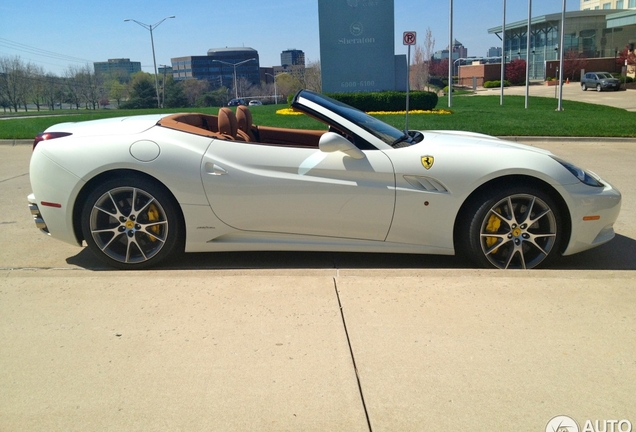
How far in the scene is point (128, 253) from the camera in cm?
426

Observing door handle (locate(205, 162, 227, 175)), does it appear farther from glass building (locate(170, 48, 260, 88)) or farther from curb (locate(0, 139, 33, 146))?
glass building (locate(170, 48, 260, 88))

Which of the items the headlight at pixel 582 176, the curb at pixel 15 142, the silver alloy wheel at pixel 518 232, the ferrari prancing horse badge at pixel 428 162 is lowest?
the silver alloy wheel at pixel 518 232

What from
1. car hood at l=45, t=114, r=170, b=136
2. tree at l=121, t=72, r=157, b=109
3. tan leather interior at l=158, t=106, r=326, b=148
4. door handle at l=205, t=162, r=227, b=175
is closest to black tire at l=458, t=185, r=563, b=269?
tan leather interior at l=158, t=106, r=326, b=148

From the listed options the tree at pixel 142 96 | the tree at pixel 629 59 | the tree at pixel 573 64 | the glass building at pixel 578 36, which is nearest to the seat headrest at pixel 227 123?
the tree at pixel 142 96

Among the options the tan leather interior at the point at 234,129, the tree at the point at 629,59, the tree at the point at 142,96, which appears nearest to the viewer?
the tan leather interior at the point at 234,129

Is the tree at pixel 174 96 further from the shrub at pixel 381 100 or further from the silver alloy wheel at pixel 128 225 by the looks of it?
the silver alloy wheel at pixel 128 225

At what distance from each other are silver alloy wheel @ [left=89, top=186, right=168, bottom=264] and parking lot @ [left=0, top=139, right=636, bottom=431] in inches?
8.3

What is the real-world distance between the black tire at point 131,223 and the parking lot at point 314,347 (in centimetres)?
19

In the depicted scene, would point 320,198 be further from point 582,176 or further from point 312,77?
point 312,77

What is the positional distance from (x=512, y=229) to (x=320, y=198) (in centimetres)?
141

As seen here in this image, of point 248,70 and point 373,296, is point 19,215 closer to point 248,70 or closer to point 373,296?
point 373,296

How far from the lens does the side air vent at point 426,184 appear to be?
4.12 meters

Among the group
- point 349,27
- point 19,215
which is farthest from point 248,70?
point 19,215

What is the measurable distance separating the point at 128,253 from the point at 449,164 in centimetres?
246
